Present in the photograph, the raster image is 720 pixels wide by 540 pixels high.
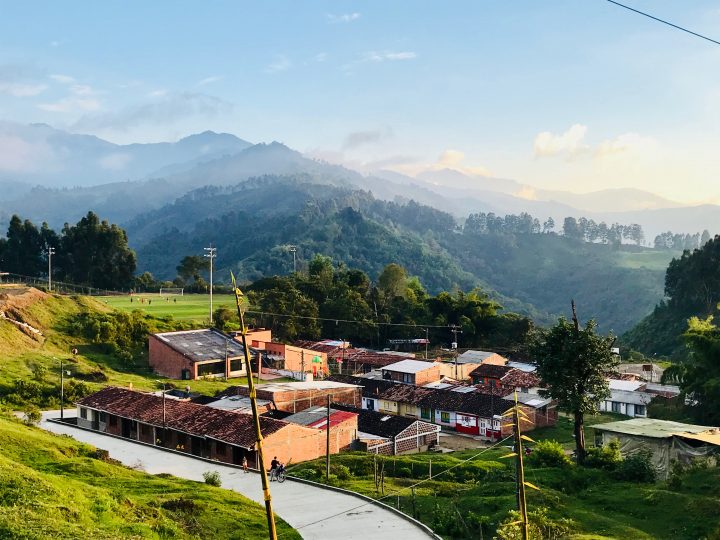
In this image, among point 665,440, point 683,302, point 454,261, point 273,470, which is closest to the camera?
point 273,470

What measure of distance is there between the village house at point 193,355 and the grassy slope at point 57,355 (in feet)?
4.08

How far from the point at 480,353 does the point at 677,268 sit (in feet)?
124

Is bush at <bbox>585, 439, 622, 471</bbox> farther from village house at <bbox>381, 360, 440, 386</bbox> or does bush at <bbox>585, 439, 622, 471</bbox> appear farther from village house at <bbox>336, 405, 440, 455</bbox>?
village house at <bbox>381, 360, 440, 386</bbox>

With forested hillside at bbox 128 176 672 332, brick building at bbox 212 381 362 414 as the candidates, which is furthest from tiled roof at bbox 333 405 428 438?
forested hillside at bbox 128 176 672 332

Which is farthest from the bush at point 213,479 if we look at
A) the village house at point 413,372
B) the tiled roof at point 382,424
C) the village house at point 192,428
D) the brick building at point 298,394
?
the village house at point 413,372

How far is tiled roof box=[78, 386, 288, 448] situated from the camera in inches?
1163

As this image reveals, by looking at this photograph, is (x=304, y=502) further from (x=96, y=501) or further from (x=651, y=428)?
(x=651, y=428)

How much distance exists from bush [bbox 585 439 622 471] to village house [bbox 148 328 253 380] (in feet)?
105

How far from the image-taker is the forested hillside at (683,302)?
77.2 meters

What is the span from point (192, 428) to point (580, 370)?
60.8 ft

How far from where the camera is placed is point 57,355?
1905 inches

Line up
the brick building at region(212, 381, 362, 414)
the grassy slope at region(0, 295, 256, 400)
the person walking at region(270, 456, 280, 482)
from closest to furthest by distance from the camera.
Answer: the person walking at region(270, 456, 280, 482), the brick building at region(212, 381, 362, 414), the grassy slope at region(0, 295, 256, 400)

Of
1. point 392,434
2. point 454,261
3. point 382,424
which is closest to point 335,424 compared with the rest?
point 392,434

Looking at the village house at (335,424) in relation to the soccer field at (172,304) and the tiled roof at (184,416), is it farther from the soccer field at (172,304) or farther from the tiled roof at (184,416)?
the soccer field at (172,304)
